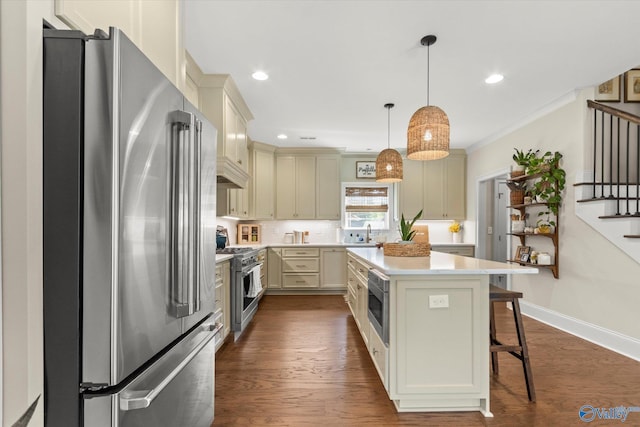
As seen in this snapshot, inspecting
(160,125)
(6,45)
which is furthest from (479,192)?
(6,45)

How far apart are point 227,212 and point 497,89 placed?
359cm

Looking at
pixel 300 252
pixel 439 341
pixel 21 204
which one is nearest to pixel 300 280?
pixel 300 252

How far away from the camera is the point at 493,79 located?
301 centimetres

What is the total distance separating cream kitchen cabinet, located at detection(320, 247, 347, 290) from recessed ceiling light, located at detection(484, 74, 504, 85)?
328cm

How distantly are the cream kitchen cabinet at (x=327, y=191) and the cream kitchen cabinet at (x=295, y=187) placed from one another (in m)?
0.09

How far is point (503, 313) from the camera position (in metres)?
4.14

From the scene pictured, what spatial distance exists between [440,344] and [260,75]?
273 centimetres

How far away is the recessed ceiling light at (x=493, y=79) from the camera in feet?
9.70

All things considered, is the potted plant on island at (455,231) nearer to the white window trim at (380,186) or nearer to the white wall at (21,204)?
the white window trim at (380,186)

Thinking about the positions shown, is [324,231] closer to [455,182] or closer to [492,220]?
[455,182]

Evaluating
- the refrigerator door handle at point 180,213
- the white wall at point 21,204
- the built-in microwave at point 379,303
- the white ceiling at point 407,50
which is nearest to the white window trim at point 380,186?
the white ceiling at point 407,50

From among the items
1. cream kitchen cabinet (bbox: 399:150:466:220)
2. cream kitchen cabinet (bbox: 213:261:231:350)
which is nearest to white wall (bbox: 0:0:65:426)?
cream kitchen cabinet (bbox: 213:261:231:350)

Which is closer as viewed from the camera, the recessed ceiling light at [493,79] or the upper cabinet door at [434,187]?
the recessed ceiling light at [493,79]

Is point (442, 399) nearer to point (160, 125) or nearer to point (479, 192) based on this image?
point (160, 125)
